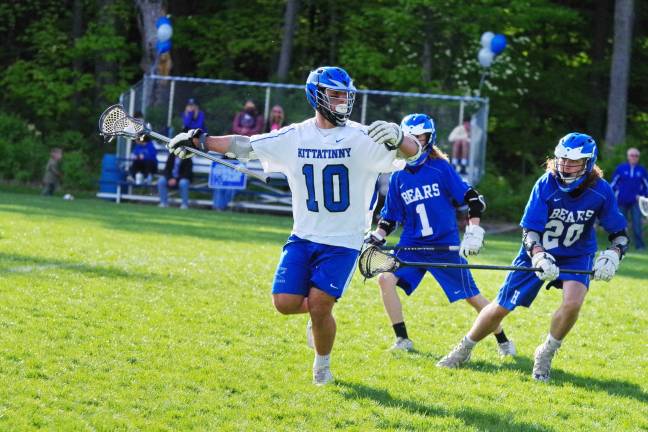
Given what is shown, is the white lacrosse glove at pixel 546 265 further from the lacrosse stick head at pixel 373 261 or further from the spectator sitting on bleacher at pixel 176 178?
the spectator sitting on bleacher at pixel 176 178

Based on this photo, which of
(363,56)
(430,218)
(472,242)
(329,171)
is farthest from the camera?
(363,56)

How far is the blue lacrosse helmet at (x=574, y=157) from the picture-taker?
6.86 m

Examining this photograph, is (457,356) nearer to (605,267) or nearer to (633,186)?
(605,267)

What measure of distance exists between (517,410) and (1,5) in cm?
2943

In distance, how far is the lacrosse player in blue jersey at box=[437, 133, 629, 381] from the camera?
6.93 meters

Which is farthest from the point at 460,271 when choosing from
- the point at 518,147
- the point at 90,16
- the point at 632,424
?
the point at 90,16

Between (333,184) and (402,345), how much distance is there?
2040 mm

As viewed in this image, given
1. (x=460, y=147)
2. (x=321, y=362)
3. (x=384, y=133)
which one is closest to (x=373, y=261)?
(x=321, y=362)

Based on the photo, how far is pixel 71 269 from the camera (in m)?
10.7

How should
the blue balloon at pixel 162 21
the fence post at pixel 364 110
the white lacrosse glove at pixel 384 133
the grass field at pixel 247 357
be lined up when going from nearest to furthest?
1. the grass field at pixel 247 357
2. the white lacrosse glove at pixel 384 133
3. the fence post at pixel 364 110
4. the blue balloon at pixel 162 21

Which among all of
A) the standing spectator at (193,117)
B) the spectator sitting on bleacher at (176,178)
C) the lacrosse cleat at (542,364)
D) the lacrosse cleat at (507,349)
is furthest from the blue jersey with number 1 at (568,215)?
the spectator sitting on bleacher at (176,178)

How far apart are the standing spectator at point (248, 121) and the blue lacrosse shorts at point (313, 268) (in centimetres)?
1453

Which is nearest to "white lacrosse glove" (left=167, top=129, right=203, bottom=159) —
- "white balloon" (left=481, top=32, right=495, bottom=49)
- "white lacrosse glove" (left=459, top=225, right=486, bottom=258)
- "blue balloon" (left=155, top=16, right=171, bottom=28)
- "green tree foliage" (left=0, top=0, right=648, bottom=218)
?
"white lacrosse glove" (left=459, top=225, right=486, bottom=258)

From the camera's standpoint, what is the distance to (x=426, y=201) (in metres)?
8.25
